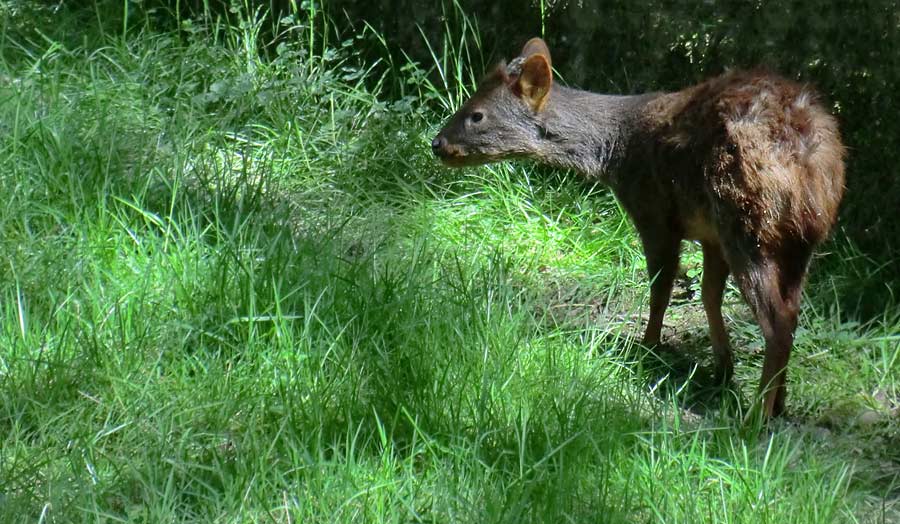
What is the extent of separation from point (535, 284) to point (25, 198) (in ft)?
7.75

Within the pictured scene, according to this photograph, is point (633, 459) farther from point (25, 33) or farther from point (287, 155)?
point (25, 33)

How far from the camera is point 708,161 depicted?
487 cm

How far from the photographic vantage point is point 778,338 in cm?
482

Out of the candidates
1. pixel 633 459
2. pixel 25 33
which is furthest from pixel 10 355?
pixel 25 33

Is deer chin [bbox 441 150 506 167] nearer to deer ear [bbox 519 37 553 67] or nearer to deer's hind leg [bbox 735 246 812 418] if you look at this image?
deer ear [bbox 519 37 553 67]

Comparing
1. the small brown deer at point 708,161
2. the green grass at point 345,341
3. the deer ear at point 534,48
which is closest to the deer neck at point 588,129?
the small brown deer at point 708,161

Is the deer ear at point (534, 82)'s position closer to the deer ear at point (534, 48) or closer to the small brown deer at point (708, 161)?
the small brown deer at point (708, 161)

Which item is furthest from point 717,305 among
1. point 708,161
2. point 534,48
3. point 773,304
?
point 534,48

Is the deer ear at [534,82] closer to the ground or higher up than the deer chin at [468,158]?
higher up

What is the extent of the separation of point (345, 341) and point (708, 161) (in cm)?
160

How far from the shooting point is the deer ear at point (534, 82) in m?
5.79

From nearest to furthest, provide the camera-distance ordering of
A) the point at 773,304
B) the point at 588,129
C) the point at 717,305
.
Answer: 1. the point at 773,304
2. the point at 717,305
3. the point at 588,129

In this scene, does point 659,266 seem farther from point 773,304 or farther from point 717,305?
point 773,304

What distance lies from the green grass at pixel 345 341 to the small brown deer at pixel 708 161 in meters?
0.42
